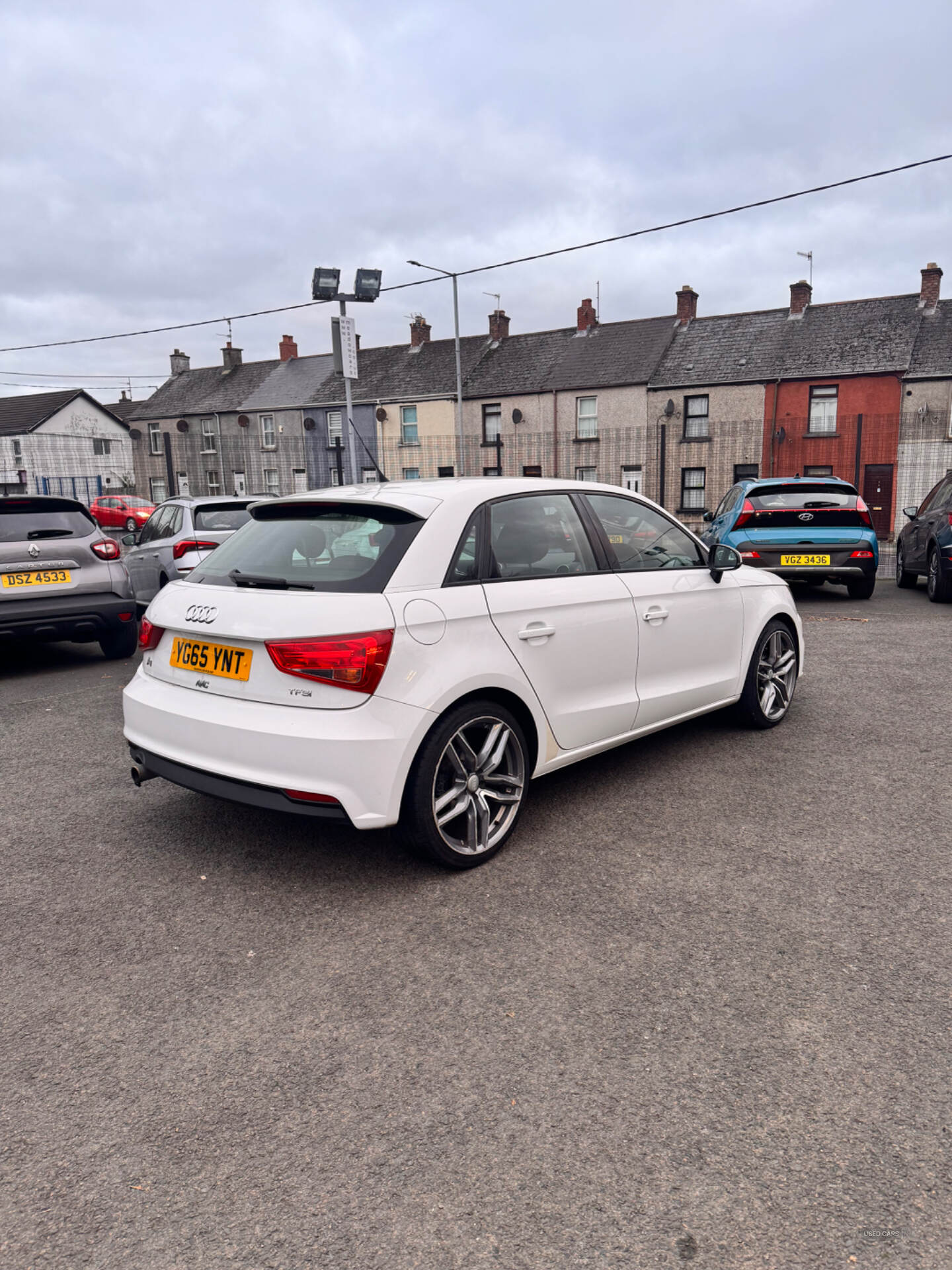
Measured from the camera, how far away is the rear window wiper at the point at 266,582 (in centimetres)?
349

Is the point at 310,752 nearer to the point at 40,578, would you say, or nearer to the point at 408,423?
the point at 40,578

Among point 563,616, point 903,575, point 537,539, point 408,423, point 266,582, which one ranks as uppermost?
point 408,423

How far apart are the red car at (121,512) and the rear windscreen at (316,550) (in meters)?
33.5

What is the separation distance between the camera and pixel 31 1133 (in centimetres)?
221

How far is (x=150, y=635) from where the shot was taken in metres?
3.94

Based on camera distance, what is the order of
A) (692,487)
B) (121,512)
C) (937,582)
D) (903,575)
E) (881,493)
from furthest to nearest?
(121,512) < (692,487) < (881,493) < (903,575) < (937,582)

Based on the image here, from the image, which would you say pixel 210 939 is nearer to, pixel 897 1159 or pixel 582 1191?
pixel 582 1191

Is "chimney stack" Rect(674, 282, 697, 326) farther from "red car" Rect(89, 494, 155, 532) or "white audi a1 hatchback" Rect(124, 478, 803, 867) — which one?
"white audi a1 hatchback" Rect(124, 478, 803, 867)

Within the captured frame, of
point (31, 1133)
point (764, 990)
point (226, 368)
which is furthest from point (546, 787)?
point (226, 368)

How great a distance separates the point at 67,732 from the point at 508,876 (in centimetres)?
362

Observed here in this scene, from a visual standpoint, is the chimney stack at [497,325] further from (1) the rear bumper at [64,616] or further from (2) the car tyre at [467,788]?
(2) the car tyre at [467,788]

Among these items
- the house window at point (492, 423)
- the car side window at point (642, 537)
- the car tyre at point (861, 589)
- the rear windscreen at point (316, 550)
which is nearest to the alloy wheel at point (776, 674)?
the car side window at point (642, 537)

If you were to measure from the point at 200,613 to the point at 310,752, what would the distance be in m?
0.88

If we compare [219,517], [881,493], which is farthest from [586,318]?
[219,517]
